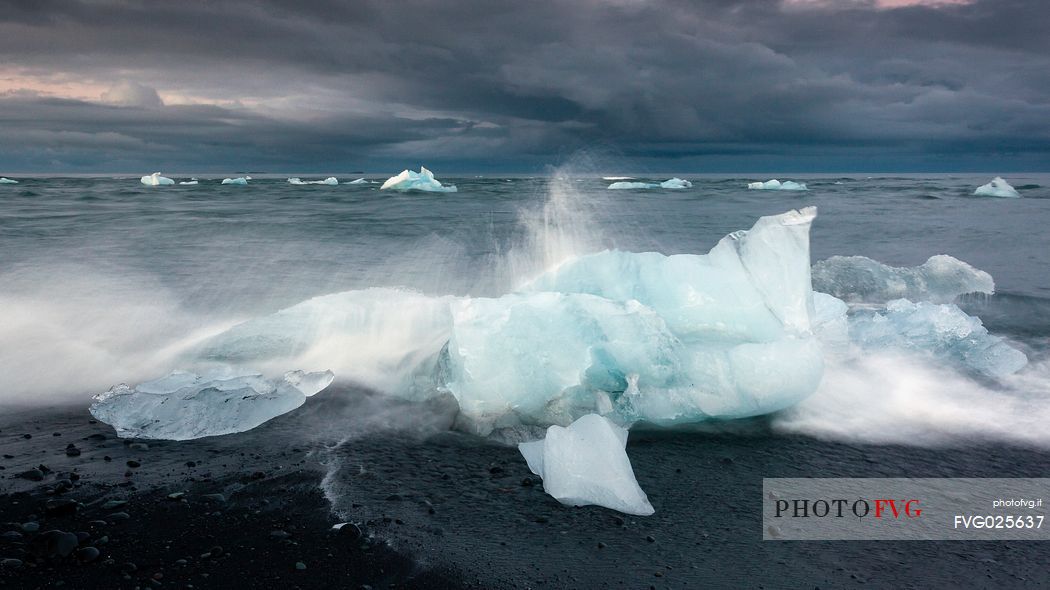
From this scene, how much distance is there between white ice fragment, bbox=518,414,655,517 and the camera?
315 centimetres

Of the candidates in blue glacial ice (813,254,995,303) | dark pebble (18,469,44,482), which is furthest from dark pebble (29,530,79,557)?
blue glacial ice (813,254,995,303)

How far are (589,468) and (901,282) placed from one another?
24.5ft

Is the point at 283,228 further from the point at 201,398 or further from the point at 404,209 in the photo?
the point at 201,398

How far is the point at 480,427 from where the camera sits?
4090mm

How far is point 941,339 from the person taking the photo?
5.71 metres

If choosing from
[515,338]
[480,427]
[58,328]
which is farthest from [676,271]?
[58,328]

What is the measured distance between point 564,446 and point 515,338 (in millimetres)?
1090

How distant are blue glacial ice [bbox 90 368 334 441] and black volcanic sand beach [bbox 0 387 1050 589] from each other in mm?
124

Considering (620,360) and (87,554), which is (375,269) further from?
(87,554)

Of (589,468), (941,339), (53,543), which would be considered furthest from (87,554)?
(941,339)

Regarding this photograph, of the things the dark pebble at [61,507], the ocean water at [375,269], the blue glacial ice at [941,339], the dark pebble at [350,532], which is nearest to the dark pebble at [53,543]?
the dark pebble at [61,507]

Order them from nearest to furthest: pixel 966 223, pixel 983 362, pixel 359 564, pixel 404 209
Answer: pixel 359 564
pixel 983 362
pixel 966 223
pixel 404 209

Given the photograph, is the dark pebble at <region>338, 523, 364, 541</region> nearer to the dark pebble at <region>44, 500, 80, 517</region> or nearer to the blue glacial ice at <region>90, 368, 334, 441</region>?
the dark pebble at <region>44, 500, 80, 517</region>

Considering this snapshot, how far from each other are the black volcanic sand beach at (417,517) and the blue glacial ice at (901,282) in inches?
208
